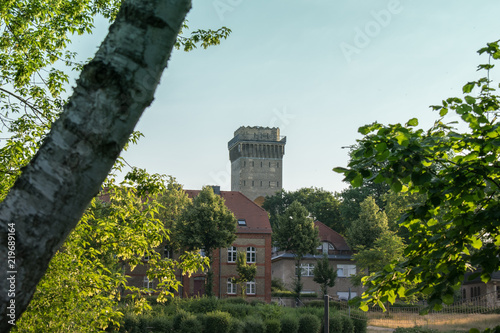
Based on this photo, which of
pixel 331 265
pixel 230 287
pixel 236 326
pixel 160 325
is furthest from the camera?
pixel 331 265

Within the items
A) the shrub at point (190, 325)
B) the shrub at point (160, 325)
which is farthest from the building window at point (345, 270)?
the shrub at point (160, 325)

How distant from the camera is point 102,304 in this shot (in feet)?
32.3

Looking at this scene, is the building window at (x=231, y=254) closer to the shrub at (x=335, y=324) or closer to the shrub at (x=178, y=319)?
the shrub at (x=335, y=324)

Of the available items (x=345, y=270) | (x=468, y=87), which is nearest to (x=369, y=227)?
(x=345, y=270)

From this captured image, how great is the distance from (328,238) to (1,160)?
5590cm

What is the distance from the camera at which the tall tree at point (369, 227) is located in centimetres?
5062

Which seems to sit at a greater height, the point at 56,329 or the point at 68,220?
the point at 68,220

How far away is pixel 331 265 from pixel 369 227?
10.2m

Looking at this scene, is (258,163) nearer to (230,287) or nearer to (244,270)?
(230,287)

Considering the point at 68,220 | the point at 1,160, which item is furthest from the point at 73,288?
the point at 68,220

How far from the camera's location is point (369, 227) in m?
50.9

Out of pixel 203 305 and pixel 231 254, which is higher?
pixel 231 254

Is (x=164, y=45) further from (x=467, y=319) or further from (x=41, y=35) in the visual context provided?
(x=467, y=319)

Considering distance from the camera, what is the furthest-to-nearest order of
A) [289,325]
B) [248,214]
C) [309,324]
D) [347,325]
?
[248,214] → [347,325] → [309,324] → [289,325]
